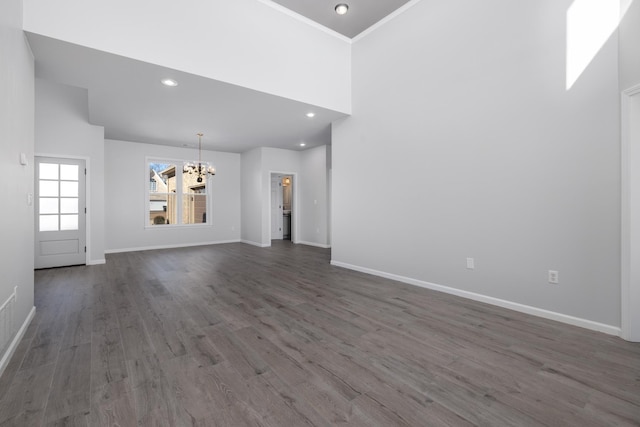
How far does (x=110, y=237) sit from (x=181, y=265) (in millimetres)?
2695

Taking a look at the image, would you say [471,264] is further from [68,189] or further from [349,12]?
[68,189]

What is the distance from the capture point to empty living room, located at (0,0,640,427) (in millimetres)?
1735

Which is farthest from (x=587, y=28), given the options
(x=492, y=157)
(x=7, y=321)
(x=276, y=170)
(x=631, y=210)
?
(x=276, y=170)

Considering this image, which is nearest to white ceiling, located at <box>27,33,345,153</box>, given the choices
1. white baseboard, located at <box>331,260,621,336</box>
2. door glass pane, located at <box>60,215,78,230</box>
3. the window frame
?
the window frame

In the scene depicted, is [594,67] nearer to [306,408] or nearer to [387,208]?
[387,208]

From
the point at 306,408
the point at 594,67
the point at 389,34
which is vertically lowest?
the point at 306,408

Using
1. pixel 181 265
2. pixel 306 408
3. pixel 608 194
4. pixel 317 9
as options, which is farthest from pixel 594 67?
pixel 181 265

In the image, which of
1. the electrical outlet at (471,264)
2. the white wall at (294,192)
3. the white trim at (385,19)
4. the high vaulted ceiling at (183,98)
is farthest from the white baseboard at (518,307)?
the white trim at (385,19)

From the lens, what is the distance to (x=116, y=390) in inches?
67.3

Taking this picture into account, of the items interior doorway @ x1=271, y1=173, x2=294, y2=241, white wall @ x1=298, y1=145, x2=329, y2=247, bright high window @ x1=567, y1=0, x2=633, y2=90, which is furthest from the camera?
interior doorway @ x1=271, y1=173, x2=294, y2=241

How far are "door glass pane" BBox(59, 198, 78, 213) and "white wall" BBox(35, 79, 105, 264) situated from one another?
21 centimetres

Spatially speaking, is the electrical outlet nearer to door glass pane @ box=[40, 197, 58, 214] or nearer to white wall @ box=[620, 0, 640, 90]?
white wall @ box=[620, 0, 640, 90]

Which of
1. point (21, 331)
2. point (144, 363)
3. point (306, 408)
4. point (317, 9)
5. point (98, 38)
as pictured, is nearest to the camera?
point (306, 408)

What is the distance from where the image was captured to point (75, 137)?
17.3 ft
